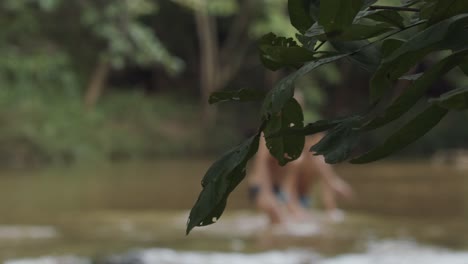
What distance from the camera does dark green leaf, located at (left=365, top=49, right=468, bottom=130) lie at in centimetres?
112

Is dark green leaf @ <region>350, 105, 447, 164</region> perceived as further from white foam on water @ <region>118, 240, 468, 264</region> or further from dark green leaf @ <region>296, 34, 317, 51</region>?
white foam on water @ <region>118, 240, 468, 264</region>

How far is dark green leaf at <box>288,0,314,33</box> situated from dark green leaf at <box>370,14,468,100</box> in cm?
13

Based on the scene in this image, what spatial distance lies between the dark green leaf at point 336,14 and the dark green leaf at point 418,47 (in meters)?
0.07

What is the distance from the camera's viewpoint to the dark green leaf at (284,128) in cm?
129

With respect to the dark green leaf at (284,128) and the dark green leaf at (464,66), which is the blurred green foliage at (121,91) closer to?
the dark green leaf at (284,128)

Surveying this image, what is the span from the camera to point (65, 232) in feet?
23.9

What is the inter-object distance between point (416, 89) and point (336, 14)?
0.14 meters

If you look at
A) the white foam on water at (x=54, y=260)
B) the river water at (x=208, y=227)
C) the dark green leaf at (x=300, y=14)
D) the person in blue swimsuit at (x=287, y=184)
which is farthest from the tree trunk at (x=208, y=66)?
the dark green leaf at (x=300, y=14)

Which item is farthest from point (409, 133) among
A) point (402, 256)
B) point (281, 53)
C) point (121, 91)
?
point (121, 91)

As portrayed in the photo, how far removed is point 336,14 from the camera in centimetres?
110

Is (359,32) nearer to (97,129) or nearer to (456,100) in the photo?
(456,100)

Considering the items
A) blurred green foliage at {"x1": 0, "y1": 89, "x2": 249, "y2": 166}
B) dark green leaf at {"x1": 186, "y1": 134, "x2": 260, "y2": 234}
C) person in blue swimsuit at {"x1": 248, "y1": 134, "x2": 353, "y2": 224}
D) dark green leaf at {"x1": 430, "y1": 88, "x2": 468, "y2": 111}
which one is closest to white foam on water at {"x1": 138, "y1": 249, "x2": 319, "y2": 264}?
person in blue swimsuit at {"x1": 248, "y1": 134, "x2": 353, "y2": 224}

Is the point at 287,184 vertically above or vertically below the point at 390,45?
above

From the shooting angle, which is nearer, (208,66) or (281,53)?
(281,53)
